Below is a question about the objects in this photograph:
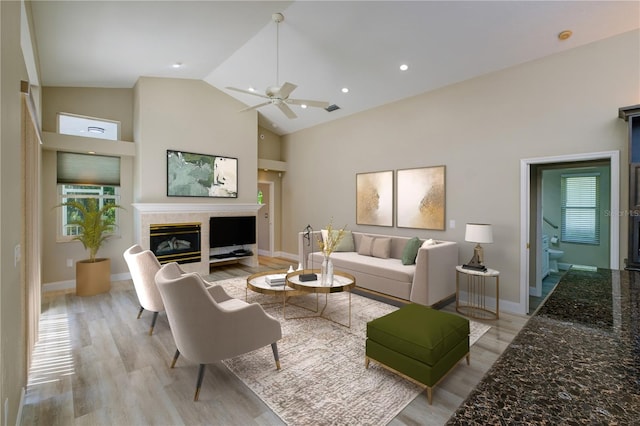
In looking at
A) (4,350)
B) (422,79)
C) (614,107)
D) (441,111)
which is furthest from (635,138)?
(4,350)

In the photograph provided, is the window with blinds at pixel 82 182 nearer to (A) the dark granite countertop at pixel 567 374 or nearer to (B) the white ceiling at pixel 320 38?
(B) the white ceiling at pixel 320 38

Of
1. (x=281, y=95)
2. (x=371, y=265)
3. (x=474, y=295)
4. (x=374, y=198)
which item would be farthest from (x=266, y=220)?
(x=474, y=295)

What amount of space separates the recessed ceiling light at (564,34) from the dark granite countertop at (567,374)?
3.42 meters

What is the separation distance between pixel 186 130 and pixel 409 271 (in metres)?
4.98

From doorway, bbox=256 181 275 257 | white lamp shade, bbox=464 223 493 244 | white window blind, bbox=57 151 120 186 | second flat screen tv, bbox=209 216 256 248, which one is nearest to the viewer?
white lamp shade, bbox=464 223 493 244

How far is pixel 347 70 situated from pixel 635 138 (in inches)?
143

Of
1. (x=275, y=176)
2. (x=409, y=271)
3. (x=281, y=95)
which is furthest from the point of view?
(x=275, y=176)

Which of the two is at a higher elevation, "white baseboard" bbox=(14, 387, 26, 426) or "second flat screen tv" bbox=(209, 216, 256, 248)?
"second flat screen tv" bbox=(209, 216, 256, 248)

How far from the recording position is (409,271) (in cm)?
411

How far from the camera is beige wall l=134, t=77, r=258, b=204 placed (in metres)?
5.37

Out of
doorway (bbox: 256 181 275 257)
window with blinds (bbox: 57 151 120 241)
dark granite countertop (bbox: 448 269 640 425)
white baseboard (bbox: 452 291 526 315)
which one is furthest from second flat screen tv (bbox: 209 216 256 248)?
dark granite countertop (bbox: 448 269 640 425)

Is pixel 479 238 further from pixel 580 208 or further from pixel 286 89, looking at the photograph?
pixel 580 208

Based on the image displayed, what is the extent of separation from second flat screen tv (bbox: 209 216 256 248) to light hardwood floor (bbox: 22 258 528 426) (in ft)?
9.05

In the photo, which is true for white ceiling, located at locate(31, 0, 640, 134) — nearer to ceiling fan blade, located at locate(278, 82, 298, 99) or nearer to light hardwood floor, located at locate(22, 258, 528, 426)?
ceiling fan blade, located at locate(278, 82, 298, 99)
